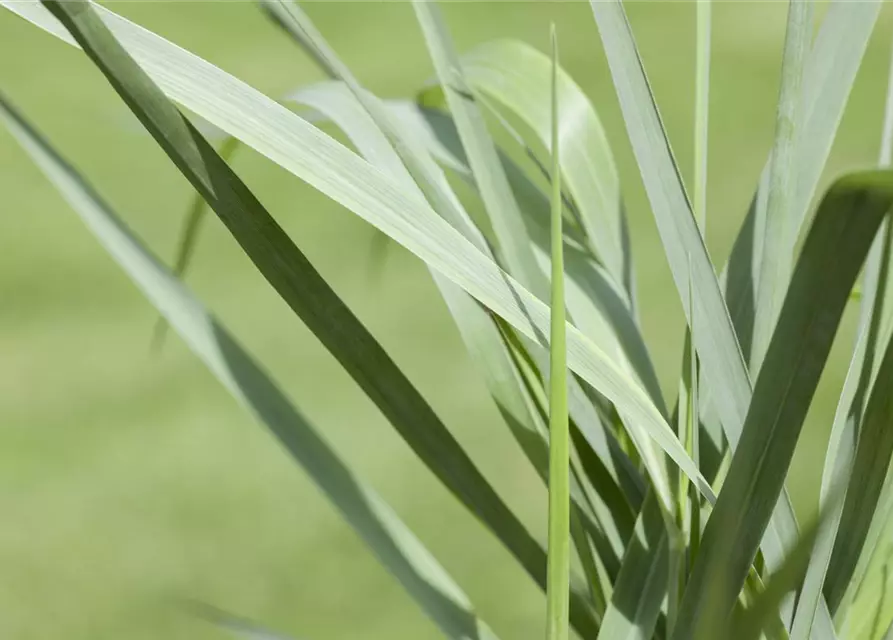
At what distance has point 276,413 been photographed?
24cm

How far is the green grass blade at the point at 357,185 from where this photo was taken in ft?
0.63

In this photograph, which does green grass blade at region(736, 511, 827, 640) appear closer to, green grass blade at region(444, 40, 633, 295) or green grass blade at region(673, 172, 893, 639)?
green grass blade at region(673, 172, 893, 639)

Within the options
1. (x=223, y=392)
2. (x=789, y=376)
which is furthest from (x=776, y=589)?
(x=223, y=392)

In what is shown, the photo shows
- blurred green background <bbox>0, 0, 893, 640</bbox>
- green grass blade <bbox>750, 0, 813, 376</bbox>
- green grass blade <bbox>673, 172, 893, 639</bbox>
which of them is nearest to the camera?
green grass blade <bbox>673, 172, 893, 639</bbox>

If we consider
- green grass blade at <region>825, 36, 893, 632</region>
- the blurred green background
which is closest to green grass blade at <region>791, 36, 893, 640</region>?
green grass blade at <region>825, 36, 893, 632</region>

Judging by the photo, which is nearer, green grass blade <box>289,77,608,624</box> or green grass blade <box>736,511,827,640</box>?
green grass blade <box>736,511,827,640</box>

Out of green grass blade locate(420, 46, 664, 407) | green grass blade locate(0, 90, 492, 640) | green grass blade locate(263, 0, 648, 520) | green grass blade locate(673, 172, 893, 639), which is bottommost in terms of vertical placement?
green grass blade locate(673, 172, 893, 639)

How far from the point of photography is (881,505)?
0.78 ft

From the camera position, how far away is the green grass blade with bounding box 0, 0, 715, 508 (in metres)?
0.19

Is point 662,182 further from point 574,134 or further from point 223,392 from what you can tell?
point 223,392

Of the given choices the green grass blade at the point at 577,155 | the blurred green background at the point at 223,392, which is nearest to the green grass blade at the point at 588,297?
the green grass blade at the point at 577,155

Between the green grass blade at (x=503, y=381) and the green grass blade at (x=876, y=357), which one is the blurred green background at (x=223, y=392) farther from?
the green grass blade at (x=876, y=357)

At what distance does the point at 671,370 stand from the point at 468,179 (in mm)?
445

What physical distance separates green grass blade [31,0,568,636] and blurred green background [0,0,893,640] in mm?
195
